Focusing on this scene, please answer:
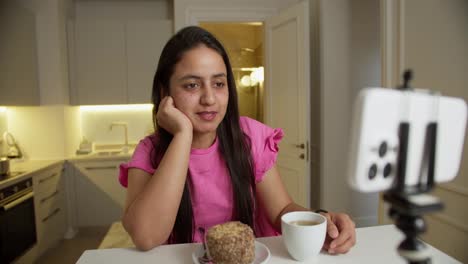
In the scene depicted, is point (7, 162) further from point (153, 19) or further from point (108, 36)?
point (153, 19)

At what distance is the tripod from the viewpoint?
29 cm

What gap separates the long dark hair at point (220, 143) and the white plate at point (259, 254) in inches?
9.6

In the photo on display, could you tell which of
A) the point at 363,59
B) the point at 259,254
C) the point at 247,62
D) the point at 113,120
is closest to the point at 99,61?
the point at 113,120

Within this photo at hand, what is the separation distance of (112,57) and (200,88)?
315cm

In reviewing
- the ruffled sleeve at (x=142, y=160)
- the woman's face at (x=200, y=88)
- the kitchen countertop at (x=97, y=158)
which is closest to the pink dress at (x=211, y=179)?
the ruffled sleeve at (x=142, y=160)

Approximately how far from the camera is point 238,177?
108cm

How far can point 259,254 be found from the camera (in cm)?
75

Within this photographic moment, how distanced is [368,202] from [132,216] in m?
3.29

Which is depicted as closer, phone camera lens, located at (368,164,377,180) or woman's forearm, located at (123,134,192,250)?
phone camera lens, located at (368,164,377,180)

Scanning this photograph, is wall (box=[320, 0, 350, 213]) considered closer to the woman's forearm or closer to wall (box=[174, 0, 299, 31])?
wall (box=[174, 0, 299, 31])

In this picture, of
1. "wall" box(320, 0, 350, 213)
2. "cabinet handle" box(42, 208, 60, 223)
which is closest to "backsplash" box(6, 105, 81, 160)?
"cabinet handle" box(42, 208, 60, 223)

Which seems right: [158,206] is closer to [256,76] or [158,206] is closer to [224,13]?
[224,13]

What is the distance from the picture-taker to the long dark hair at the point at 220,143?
39.8 inches

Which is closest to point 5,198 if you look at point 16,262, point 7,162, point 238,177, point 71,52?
point 7,162
